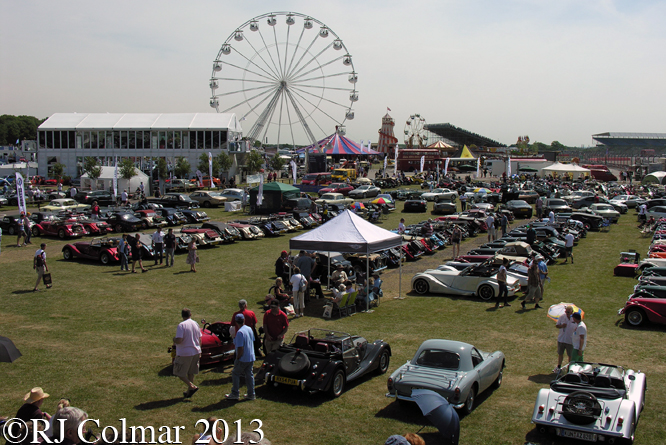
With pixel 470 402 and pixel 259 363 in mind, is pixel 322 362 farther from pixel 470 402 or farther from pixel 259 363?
pixel 470 402

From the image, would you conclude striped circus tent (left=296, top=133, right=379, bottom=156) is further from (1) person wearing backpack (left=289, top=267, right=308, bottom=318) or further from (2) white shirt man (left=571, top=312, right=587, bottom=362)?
(2) white shirt man (left=571, top=312, right=587, bottom=362)

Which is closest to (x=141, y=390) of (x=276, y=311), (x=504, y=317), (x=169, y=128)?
(x=276, y=311)

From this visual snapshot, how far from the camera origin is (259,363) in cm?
1027

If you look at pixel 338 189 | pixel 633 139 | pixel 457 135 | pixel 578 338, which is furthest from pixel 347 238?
pixel 633 139

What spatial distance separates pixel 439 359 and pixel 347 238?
7213mm

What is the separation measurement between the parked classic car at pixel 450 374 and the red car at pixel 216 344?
3250 millimetres

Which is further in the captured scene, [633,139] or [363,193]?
[633,139]

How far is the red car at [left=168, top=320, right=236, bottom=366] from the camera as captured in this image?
390 inches

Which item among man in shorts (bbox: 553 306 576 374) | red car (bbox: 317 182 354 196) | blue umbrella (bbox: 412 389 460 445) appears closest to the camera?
blue umbrella (bbox: 412 389 460 445)

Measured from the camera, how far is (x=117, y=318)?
13320 mm

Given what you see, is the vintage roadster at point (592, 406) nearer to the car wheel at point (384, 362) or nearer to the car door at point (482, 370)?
the car door at point (482, 370)

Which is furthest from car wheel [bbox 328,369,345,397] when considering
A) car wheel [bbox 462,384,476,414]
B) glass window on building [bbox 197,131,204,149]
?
glass window on building [bbox 197,131,204,149]

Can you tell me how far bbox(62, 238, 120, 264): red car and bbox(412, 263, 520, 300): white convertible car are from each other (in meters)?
11.6

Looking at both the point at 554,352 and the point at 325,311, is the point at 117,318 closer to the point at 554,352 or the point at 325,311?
the point at 325,311
